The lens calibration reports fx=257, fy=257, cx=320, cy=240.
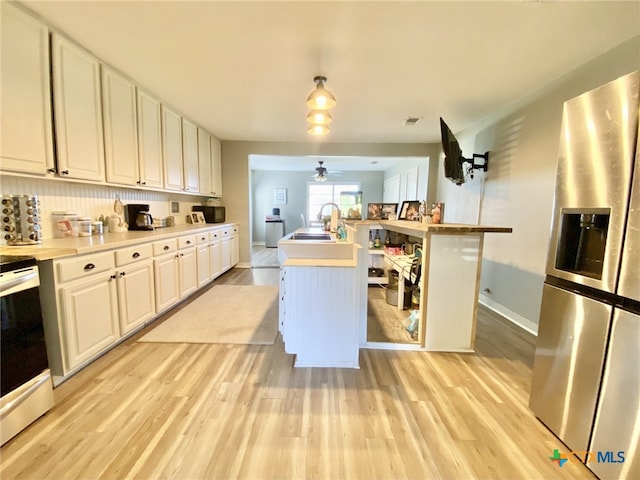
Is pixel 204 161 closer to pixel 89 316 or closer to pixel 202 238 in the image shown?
pixel 202 238

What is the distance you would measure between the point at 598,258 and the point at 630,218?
29cm

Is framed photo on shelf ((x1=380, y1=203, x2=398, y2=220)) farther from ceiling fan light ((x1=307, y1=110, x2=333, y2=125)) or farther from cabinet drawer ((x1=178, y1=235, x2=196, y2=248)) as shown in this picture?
cabinet drawer ((x1=178, y1=235, x2=196, y2=248))

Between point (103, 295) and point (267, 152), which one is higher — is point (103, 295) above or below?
below

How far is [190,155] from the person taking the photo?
3.81 m

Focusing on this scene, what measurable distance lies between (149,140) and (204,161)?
134 centimetres

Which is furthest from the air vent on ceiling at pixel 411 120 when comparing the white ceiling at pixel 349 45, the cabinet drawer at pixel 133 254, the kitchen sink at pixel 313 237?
the cabinet drawer at pixel 133 254

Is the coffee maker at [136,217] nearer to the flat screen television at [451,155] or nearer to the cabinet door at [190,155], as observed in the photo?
the cabinet door at [190,155]

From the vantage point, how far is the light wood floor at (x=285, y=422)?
1186 mm

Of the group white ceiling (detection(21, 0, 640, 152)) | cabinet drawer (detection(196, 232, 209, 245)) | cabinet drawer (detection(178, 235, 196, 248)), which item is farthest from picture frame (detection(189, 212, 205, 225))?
white ceiling (detection(21, 0, 640, 152))

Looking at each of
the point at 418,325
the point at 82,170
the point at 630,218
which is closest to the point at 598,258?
the point at 630,218

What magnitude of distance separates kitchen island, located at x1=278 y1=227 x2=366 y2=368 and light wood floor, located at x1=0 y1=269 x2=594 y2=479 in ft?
0.45

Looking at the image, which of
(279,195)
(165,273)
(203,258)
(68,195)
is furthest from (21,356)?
(279,195)

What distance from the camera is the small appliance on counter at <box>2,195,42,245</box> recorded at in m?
1.67

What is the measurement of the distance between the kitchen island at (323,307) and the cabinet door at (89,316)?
53.9 inches
